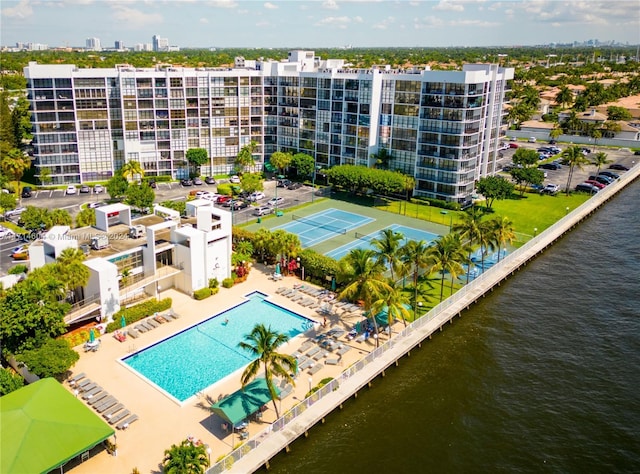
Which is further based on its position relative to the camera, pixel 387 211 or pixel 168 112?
pixel 168 112

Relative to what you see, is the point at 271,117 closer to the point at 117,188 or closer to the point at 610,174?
the point at 117,188

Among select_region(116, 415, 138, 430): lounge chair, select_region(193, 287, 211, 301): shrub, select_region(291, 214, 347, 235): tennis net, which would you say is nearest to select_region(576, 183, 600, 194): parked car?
select_region(291, 214, 347, 235): tennis net

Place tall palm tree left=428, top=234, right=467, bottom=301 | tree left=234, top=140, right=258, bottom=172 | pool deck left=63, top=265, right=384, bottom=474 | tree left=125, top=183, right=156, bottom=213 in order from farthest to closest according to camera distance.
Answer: tree left=234, top=140, right=258, bottom=172 < tree left=125, top=183, right=156, bottom=213 < tall palm tree left=428, top=234, right=467, bottom=301 < pool deck left=63, top=265, right=384, bottom=474

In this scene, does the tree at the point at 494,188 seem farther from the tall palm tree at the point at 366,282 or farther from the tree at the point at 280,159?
the tall palm tree at the point at 366,282

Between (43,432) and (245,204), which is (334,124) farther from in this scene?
(43,432)

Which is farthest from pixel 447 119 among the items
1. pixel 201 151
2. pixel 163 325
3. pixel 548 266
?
pixel 163 325

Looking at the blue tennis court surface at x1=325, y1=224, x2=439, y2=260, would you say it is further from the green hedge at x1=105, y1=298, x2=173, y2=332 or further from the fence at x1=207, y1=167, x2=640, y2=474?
the green hedge at x1=105, y1=298, x2=173, y2=332
